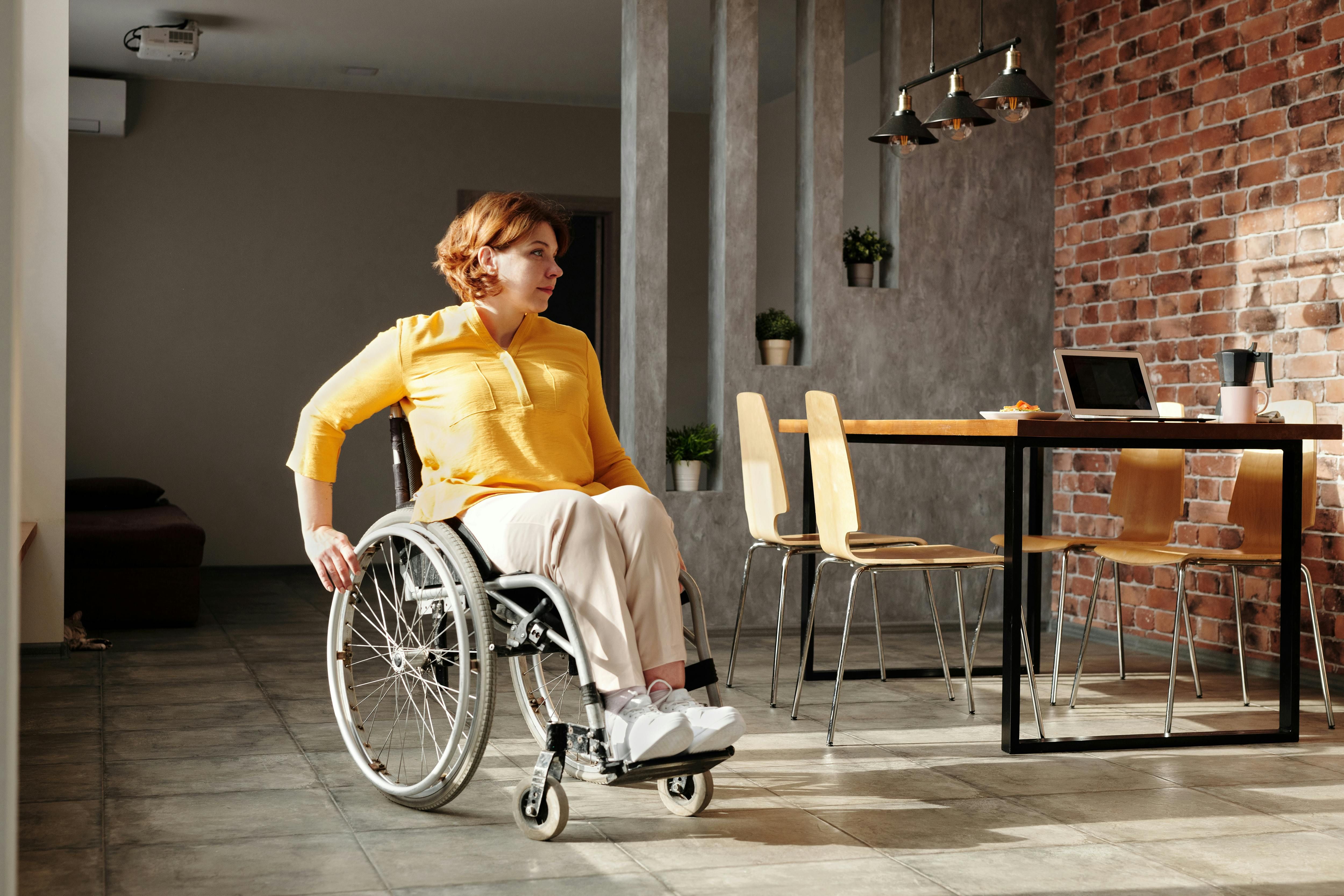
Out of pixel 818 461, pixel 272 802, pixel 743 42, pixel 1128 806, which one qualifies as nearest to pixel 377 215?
pixel 743 42

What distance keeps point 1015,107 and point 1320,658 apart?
1.75m

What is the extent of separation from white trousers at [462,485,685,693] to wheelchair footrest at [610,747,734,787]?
0.44 feet

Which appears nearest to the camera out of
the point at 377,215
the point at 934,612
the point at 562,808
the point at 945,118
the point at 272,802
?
the point at 562,808

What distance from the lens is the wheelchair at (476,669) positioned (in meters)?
2.28

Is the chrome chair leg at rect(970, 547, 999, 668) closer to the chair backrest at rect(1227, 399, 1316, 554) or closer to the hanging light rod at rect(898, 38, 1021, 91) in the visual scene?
the chair backrest at rect(1227, 399, 1316, 554)

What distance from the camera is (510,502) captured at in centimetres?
239

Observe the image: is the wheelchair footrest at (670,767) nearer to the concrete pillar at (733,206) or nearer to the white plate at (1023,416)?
the white plate at (1023,416)

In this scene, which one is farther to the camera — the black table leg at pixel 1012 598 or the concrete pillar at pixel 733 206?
the concrete pillar at pixel 733 206

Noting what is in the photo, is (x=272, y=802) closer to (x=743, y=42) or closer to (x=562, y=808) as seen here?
(x=562, y=808)

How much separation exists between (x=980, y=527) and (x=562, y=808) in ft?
10.8

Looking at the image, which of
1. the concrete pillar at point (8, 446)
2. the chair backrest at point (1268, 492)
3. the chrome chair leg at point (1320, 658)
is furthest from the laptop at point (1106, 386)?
the concrete pillar at point (8, 446)

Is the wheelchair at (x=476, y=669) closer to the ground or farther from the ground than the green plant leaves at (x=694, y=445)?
closer to the ground

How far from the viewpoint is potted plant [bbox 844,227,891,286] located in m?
5.11

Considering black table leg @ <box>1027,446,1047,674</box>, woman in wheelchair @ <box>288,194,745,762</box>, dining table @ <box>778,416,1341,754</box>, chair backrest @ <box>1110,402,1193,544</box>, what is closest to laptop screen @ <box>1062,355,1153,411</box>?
dining table @ <box>778,416,1341,754</box>
